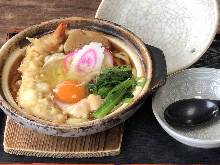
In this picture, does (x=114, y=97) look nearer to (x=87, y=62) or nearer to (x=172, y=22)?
(x=87, y=62)

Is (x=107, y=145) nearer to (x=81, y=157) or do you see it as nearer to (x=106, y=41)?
(x=81, y=157)

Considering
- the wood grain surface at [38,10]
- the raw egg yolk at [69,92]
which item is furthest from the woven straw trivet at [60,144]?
the wood grain surface at [38,10]

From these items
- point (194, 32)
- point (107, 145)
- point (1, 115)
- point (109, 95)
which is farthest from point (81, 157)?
point (194, 32)

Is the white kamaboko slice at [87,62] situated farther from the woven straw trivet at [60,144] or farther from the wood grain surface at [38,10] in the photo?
the wood grain surface at [38,10]

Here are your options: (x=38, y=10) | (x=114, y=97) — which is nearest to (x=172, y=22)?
(x=114, y=97)

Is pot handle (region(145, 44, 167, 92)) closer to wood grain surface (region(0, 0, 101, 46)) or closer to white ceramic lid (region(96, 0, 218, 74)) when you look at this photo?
white ceramic lid (region(96, 0, 218, 74))

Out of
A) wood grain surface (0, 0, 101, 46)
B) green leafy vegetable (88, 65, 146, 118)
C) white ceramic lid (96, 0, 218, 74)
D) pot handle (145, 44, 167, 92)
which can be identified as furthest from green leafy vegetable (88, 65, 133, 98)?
wood grain surface (0, 0, 101, 46)
